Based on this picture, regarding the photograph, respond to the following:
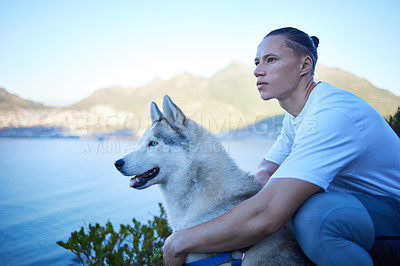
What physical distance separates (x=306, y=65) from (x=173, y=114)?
1.27 metres

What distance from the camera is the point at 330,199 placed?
1566 millimetres

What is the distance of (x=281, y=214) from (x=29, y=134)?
55.4ft

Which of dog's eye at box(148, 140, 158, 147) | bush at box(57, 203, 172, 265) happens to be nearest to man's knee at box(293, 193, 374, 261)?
dog's eye at box(148, 140, 158, 147)

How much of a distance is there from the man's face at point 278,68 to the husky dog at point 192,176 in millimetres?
693

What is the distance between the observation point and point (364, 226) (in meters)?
1.52

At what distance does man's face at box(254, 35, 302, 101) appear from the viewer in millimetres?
2109

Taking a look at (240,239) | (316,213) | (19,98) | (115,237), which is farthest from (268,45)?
(19,98)

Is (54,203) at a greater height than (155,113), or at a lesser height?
lesser

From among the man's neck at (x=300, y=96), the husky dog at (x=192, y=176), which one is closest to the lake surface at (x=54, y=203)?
the husky dog at (x=192, y=176)

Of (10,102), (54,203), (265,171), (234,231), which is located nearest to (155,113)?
(265,171)

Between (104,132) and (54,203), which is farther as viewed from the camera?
(104,132)

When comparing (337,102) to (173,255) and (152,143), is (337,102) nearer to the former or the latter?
(173,255)

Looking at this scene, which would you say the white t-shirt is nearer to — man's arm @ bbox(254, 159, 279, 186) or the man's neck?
the man's neck

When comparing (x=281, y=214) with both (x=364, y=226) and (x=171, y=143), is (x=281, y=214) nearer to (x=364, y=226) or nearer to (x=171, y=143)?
(x=364, y=226)
